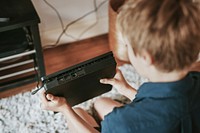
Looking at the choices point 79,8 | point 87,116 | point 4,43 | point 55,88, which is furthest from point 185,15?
point 79,8

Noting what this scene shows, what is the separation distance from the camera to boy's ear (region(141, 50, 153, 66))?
770mm

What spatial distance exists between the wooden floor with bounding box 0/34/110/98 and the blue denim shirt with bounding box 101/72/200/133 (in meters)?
0.96

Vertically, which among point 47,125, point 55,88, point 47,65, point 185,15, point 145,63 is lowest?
point 47,125

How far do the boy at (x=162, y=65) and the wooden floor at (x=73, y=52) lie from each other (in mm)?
930

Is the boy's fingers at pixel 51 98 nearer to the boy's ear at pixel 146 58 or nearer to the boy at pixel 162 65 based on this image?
the boy at pixel 162 65

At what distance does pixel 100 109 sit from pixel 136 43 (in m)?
0.65

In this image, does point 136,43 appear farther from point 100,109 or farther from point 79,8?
point 79,8

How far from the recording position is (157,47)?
2.43 ft

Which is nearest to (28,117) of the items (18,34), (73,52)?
(18,34)

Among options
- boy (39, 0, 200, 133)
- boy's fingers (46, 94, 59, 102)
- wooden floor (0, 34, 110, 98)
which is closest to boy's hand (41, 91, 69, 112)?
boy's fingers (46, 94, 59, 102)

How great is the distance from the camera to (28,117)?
147 centimetres

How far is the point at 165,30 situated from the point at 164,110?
196mm

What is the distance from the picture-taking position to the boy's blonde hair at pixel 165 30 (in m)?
0.71

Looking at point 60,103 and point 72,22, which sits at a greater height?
point 72,22
